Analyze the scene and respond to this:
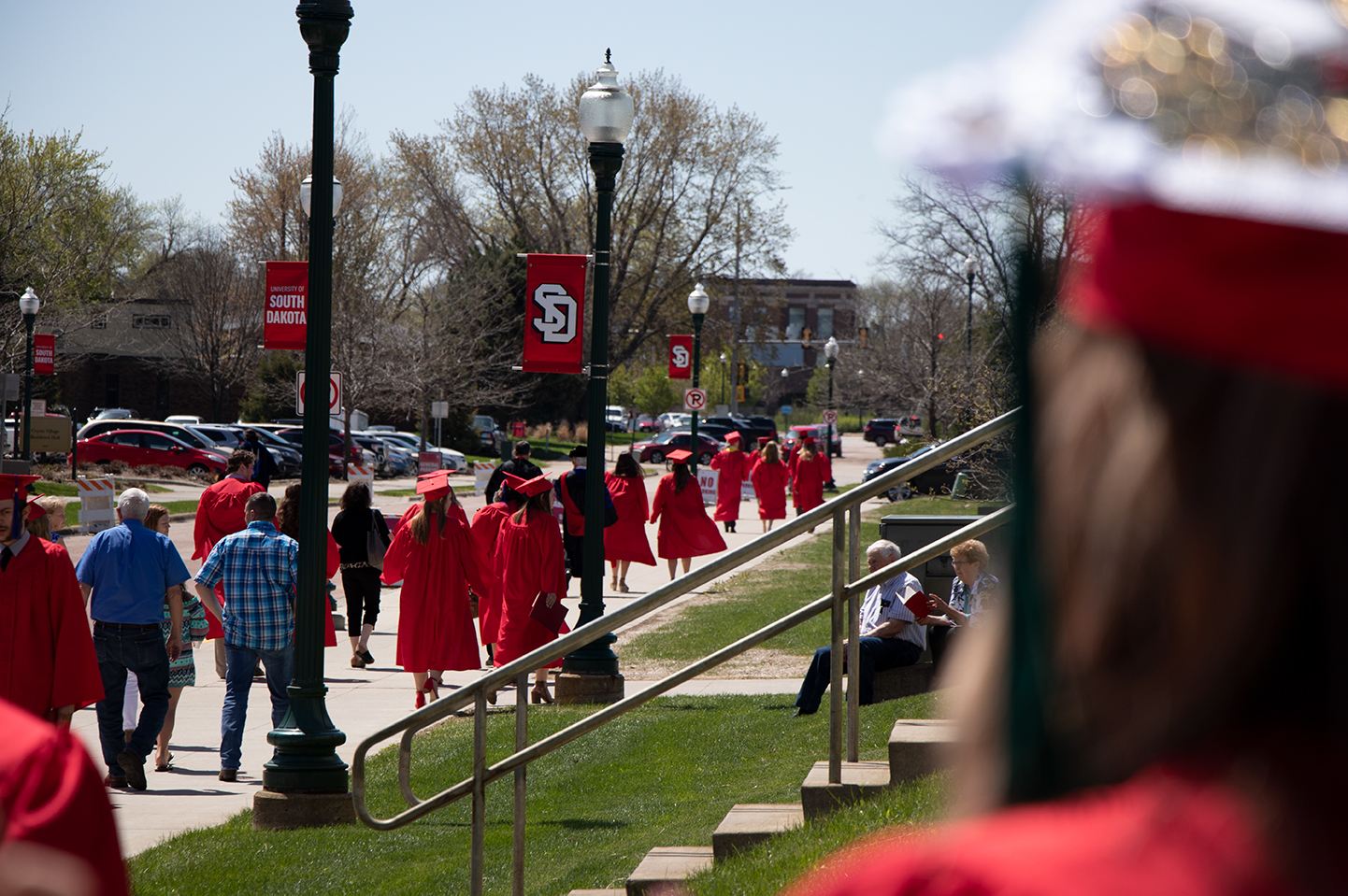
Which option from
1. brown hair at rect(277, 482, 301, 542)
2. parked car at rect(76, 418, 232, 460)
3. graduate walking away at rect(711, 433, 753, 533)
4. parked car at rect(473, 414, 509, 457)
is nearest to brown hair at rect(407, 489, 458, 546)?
brown hair at rect(277, 482, 301, 542)

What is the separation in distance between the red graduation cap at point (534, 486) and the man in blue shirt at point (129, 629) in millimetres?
3782

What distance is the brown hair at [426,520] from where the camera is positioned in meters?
10.7

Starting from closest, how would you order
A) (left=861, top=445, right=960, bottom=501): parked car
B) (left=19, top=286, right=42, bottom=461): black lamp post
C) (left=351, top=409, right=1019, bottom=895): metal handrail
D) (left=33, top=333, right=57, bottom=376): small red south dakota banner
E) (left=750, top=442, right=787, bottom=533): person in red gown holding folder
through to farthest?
(left=351, top=409, right=1019, bottom=895): metal handrail < (left=750, top=442, right=787, bottom=533): person in red gown holding folder < (left=861, top=445, right=960, bottom=501): parked car < (left=19, top=286, right=42, bottom=461): black lamp post < (left=33, top=333, right=57, bottom=376): small red south dakota banner

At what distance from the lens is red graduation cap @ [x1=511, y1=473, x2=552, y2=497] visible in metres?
11.6

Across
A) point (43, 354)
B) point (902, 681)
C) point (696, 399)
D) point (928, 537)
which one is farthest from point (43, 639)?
point (43, 354)

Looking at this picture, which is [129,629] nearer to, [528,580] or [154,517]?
[154,517]

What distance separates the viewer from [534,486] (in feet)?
38.3

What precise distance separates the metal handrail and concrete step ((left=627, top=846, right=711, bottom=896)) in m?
0.50

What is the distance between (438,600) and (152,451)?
102ft

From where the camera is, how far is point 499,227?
51875 mm

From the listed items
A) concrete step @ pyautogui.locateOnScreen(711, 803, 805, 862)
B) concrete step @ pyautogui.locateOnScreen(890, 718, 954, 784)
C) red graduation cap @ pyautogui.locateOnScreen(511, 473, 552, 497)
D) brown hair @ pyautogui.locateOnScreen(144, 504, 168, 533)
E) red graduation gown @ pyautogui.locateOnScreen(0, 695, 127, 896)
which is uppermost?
red graduation gown @ pyautogui.locateOnScreen(0, 695, 127, 896)

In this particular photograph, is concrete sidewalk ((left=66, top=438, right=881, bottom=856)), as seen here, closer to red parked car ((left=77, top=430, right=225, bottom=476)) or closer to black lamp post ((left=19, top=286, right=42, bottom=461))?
black lamp post ((left=19, top=286, right=42, bottom=461))

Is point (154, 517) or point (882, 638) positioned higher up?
point (154, 517)

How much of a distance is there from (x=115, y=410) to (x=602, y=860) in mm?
54276
